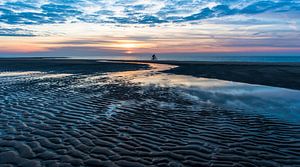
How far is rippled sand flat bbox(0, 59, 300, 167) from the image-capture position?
7344 mm

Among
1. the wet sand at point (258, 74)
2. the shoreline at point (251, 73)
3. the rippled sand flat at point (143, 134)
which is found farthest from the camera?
the shoreline at point (251, 73)

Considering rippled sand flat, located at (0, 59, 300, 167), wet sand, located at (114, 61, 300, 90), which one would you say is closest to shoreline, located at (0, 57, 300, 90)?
wet sand, located at (114, 61, 300, 90)

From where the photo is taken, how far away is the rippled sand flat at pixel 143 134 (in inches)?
289

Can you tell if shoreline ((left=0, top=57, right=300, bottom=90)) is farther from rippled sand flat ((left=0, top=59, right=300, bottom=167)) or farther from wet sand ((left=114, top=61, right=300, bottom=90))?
rippled sand flat ((left=0, top=59, right=300, bottom=167))

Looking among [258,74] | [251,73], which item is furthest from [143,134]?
[251,73]

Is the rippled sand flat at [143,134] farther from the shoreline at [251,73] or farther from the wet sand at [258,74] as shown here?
the shoreline at [251,73]

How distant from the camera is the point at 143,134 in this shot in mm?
9570

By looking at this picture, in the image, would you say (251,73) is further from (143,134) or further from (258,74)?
(143,134)

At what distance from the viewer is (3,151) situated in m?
7.73

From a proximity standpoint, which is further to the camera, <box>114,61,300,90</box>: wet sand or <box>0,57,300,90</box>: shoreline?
<box>0,57,300,90</box>: shoreline

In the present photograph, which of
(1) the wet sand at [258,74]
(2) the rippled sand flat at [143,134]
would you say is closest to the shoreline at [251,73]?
(1) the wet sand at [258,74]

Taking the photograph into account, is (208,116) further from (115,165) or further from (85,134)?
(115,165)

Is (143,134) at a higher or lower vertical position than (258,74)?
lower

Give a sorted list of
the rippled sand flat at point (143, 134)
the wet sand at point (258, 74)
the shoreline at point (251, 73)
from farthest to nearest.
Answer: the shoreline at point (251, 73), the wet sand at point (258, 74), the rippled sand flat at point (143, 134)
